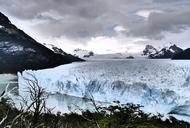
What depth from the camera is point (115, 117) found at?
109 feet

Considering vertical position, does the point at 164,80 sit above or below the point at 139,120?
above

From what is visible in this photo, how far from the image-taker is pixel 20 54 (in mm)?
122125

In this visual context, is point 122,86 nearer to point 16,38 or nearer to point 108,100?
point 108,100

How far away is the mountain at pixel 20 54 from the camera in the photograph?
380ft

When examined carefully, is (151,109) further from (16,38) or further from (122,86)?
(16,38)

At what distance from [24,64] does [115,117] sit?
8790 cm

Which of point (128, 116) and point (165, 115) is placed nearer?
point (165, 115)

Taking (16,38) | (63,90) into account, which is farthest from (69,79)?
(16,38)

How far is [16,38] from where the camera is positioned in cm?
13550

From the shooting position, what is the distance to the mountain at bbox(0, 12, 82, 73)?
11581cm

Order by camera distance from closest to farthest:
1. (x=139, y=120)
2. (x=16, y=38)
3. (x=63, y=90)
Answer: (x=139, y=120)
(x=63, y=90)
(x=16, y=38)

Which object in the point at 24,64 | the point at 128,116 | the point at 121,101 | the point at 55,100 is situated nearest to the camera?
the point at 128,116

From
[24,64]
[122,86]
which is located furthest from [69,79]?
[24,64]

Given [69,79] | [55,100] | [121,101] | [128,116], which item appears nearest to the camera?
[128,116]
